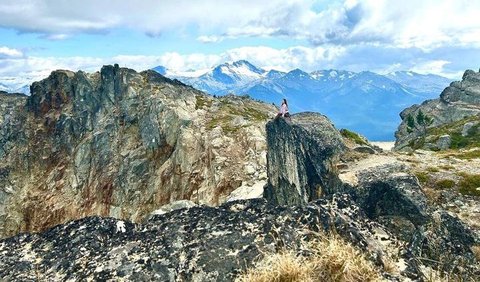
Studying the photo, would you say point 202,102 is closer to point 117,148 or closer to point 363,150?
point 117,148

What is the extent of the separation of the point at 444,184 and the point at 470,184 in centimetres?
195

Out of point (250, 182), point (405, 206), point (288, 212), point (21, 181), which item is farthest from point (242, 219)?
point (21, 181)

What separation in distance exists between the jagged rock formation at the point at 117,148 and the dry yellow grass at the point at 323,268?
65009 mm

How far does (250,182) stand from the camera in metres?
73.8

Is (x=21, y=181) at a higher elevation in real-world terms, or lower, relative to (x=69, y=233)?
lower

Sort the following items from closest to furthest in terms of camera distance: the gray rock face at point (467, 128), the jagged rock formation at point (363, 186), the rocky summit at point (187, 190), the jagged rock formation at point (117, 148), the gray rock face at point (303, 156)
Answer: the rocky summit at point (187, 190) < the jagged rock formation at point (363, 186) < the gray rock face at point (303, 156) < the jagged rock formation at point (117, 148) < the gray rock face at point (467, 128)

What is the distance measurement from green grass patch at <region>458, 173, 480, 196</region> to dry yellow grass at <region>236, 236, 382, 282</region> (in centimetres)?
3121

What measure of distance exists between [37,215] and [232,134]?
46619 mm

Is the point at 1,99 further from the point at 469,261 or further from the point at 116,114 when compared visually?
the point at 469,261

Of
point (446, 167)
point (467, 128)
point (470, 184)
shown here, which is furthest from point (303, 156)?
point (467, 128)

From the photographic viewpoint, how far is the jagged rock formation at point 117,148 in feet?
279

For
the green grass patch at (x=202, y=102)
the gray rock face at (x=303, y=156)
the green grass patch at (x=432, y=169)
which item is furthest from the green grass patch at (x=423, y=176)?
the green grass patch at (x=202, y=102)

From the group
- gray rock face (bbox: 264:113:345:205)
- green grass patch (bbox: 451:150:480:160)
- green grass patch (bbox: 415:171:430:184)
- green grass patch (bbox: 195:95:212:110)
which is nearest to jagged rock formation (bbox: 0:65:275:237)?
green grass patch (bbox: 195:95:212:110)

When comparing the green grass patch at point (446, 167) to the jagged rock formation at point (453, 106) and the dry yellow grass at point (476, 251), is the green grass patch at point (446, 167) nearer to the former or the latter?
the dry yellow grass at point (476, 251)
